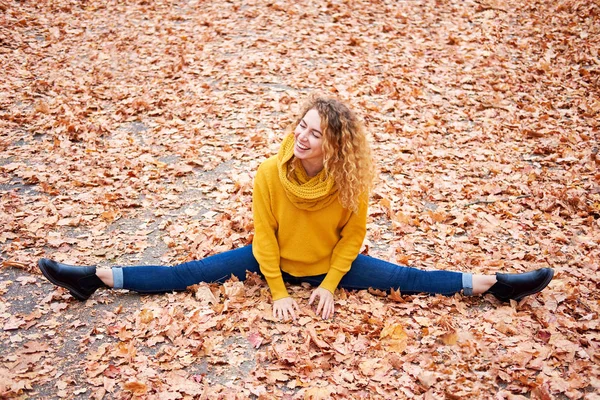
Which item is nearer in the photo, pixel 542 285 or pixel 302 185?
pixel 302 185

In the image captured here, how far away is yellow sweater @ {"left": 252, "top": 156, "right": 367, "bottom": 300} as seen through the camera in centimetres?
359

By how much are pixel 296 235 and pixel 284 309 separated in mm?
564

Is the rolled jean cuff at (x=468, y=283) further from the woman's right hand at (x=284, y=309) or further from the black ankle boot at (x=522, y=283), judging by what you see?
the woman's right hand at (x=284, y=309)

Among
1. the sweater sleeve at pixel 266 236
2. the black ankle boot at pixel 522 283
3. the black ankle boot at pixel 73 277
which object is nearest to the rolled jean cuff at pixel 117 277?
the black ankle boot at pixel 73 277

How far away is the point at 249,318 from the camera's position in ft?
12.3

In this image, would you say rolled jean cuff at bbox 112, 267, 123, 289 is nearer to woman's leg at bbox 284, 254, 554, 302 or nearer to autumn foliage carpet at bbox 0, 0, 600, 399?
autumn foliage carpet at bbox 0, 0, 600, 399

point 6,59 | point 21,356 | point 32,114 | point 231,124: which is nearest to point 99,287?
point 21,356

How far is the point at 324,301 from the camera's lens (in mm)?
3777

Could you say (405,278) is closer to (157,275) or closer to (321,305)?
(321,305)

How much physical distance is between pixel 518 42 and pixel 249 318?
7488 millimetres

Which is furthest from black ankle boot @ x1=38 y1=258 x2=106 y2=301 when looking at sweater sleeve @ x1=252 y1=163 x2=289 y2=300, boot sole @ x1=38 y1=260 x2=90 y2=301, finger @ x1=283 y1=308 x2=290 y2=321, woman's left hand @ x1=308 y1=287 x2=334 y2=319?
woman's left hand @ x1=308 y1=287 x2=334 y2=319

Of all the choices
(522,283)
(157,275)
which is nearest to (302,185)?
(157,275)

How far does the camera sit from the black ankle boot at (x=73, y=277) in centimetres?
367

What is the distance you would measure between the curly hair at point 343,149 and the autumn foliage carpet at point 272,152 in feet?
3.21
